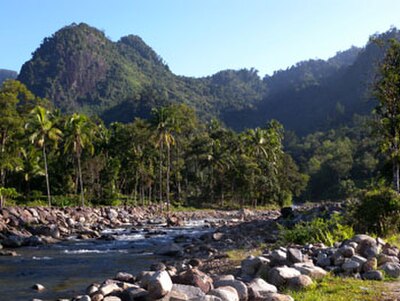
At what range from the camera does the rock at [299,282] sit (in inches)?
364

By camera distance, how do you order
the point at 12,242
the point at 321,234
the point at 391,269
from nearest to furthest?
1. the point at 391,269
2. the point at 321,234
3. the point at 12,242

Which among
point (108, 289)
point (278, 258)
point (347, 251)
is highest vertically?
point (347, 251)

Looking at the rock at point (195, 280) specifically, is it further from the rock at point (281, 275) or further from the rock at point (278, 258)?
the rock at point (278, 258)

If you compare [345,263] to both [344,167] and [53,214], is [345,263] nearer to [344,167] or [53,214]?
[53,214]

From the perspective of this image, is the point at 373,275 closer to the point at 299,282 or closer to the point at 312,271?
the point at 312,271

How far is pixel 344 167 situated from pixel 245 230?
75818 mm

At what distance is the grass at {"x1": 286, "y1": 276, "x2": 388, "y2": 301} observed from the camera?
8.22m

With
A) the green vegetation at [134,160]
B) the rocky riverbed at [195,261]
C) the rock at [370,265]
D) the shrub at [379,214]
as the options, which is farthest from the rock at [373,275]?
the green vegetation at [134,160]

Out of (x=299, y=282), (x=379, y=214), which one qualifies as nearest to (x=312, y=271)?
(x=299, y=282)

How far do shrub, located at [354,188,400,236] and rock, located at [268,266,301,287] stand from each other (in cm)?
765

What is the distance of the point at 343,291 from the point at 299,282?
3.02 ft

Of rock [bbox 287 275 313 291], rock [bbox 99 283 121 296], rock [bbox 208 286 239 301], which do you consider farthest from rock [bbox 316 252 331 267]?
rock [bbox 99 283 121 296]

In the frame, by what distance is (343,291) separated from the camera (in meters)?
8.66

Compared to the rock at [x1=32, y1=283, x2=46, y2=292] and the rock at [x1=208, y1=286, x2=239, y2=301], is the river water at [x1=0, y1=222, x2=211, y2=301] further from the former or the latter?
the rock at [x1=208, y1=286, x2=239, y2=301]
